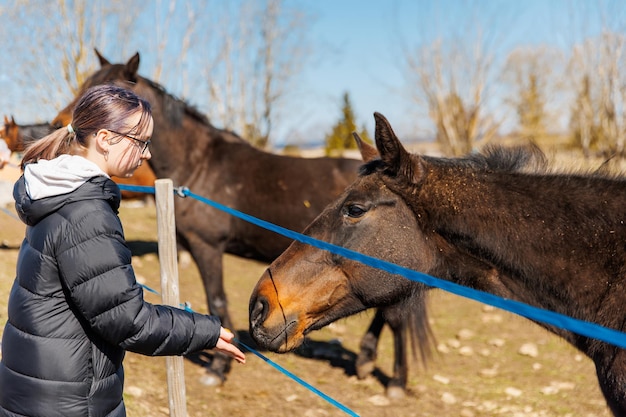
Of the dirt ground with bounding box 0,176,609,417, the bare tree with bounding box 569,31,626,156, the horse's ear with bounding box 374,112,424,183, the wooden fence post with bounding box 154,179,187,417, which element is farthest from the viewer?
the bare tree with bounding box 569,31,626,156

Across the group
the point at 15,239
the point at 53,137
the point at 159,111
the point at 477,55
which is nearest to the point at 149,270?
the point at 15,239

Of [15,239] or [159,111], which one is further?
[15,239]

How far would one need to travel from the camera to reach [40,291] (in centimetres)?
176

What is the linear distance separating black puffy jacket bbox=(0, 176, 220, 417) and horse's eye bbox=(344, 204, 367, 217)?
3.15 feet

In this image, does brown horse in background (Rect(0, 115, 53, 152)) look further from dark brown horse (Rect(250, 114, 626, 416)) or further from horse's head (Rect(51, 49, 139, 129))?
dark brown horse (Rect(250, 114, 626, 416))

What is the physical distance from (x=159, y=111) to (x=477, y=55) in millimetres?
13795

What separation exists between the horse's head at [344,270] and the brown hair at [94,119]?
3.34 feet

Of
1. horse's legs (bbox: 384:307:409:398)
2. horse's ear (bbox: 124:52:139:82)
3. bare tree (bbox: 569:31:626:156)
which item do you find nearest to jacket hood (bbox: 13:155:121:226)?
horse's legs (bbox: 384:307:409:398)

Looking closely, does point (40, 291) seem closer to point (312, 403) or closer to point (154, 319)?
point (154, 319)

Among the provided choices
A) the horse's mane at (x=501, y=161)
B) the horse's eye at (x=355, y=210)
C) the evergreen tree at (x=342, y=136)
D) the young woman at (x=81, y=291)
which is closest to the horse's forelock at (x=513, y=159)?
the horse's mane at (x=501, y=161)

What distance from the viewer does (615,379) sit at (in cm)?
205

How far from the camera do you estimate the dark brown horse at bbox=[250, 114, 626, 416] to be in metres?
2.16

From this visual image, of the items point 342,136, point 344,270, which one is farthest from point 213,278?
point 342,136

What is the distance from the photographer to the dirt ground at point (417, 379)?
4.46 m
